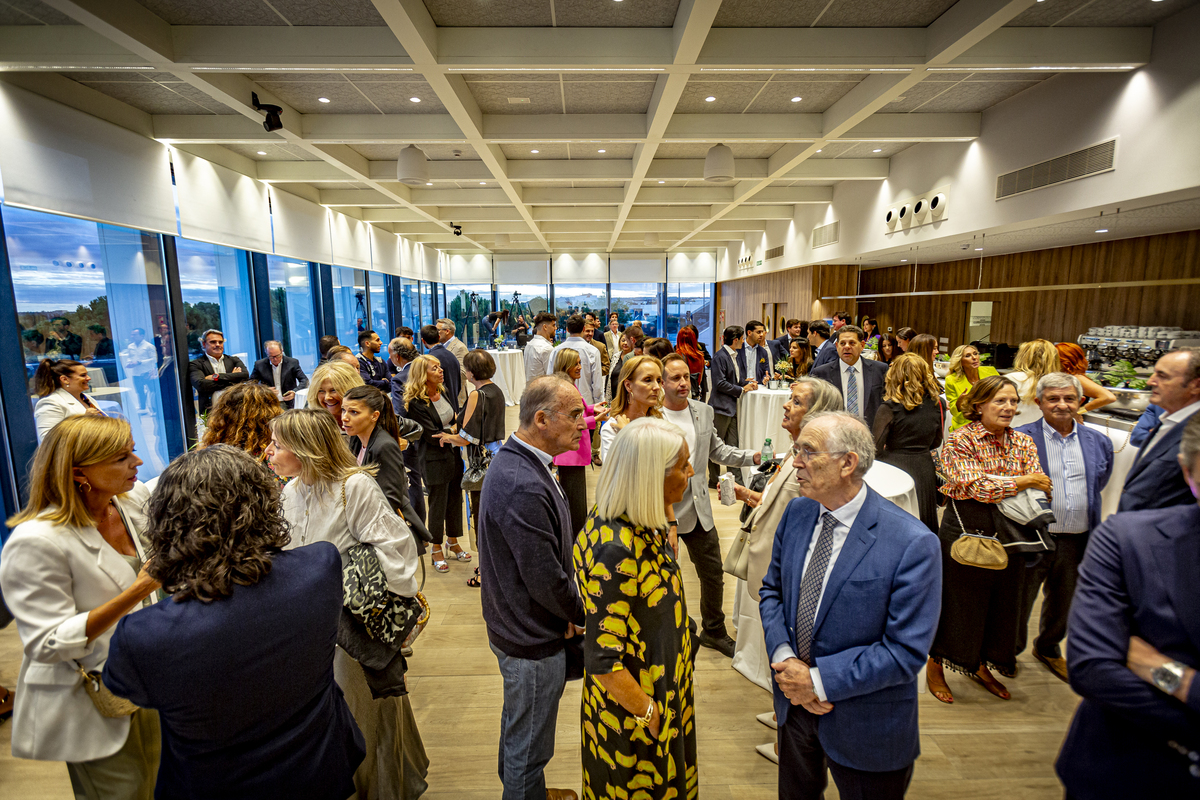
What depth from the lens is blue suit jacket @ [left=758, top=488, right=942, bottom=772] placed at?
1436 mm

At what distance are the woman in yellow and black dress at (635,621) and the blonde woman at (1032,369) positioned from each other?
3391mm

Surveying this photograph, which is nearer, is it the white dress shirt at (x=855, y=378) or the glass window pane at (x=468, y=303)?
the white dress shirt at (x=855, y=378)

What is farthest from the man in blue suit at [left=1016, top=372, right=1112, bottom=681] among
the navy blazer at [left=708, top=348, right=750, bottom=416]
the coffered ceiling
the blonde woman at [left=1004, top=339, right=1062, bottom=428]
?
the navy blazer at [left=708, top=348, right=750, bottom=416]

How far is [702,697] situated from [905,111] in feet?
22.1

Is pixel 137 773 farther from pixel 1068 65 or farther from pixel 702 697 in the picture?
pixel 1068 65

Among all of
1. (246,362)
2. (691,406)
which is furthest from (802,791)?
(246,362)

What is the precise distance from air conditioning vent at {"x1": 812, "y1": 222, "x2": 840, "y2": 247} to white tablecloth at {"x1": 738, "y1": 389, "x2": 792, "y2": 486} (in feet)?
17.4

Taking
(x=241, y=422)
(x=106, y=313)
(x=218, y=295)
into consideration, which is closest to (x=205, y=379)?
(x=106, y=313)

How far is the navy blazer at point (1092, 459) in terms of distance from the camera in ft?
9.07

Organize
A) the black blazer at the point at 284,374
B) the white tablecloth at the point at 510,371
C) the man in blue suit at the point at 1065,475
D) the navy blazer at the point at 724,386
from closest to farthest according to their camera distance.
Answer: the man in blue suit at the point at 1065,475
the navy blazer at the point at 724,386
the black blazer at the point at 284,374
the white tablecloth at the point at 510,371

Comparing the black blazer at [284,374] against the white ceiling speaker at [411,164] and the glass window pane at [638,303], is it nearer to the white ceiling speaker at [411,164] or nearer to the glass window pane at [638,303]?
the white ceiling speaker at [411,164]

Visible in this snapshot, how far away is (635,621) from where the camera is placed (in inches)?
61.7

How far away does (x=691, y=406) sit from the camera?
10.2 ft

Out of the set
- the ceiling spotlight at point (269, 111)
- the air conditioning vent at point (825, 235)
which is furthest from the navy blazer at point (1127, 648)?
the air conditioning vent at point (825, 235)
